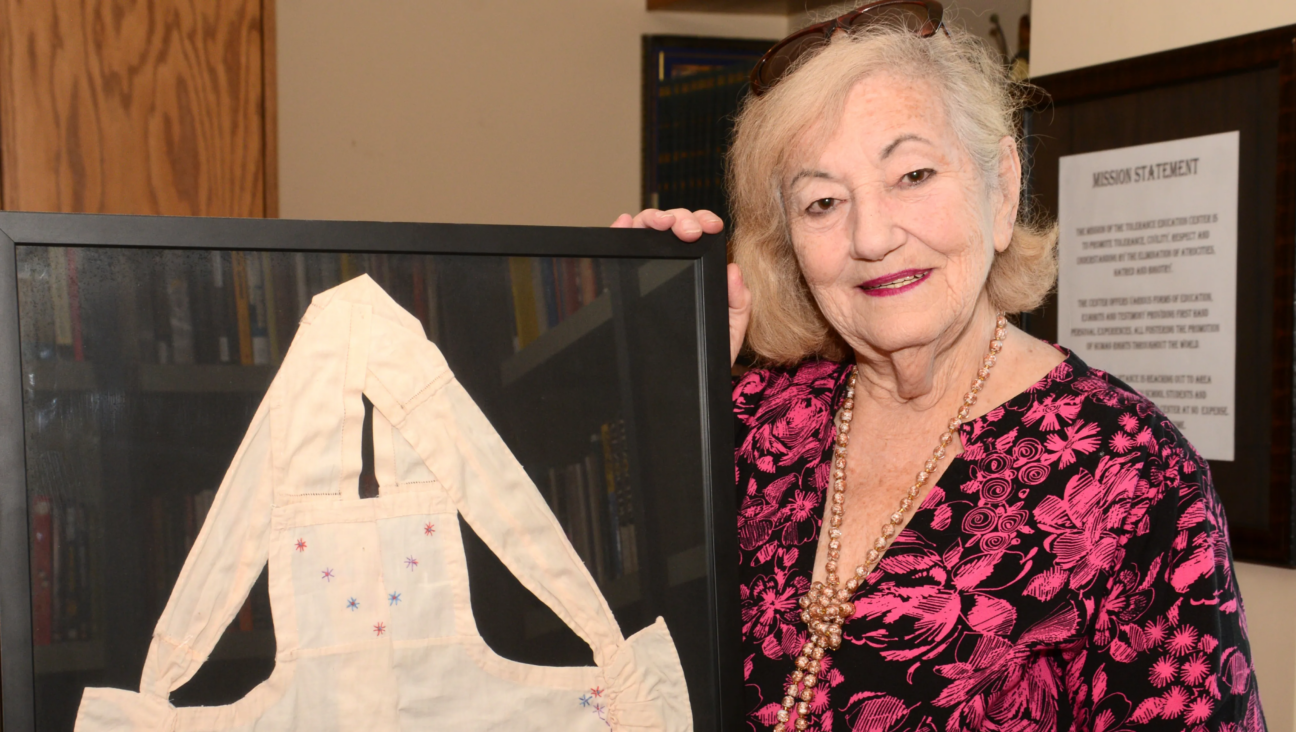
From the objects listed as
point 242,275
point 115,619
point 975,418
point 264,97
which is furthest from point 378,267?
point 264,97

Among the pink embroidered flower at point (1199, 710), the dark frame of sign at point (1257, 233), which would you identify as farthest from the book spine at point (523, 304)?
the dark frame of sign at point (1257, 233)

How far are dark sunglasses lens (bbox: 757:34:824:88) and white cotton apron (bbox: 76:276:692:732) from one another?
585mm

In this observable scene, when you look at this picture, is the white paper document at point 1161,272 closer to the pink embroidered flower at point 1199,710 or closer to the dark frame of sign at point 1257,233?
the dark frame of sign at point 1257,233

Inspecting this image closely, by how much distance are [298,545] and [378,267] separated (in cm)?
25

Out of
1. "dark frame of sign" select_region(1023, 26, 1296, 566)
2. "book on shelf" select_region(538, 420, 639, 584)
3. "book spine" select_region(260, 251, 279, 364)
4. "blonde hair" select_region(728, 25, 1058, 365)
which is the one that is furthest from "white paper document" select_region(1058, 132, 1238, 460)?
"book spine" select_region(260, 251, 279, 364)

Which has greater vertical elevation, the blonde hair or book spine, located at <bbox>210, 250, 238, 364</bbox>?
the blonde hair

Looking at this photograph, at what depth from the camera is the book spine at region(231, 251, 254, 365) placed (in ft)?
2.80

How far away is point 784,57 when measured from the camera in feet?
4.02

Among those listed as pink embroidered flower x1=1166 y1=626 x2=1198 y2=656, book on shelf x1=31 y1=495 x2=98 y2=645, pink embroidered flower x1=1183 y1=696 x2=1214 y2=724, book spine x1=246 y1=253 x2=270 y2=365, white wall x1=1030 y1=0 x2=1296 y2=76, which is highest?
white wall x1=1030 y1=0 x2=1296 y2=76

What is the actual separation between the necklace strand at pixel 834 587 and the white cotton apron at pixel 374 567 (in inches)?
7.9

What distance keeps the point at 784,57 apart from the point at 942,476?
523 millimetres

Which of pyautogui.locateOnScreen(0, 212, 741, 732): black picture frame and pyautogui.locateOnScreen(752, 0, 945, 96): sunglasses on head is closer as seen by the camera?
pyautogui.locateOnScreen(0, 212, 741, 732): black picture frame

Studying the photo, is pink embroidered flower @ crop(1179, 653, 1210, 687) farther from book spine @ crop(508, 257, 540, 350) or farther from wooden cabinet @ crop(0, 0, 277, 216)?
wooden cabinet @ crop(0, 0, 277, 216)

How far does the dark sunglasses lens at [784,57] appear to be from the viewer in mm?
1203
